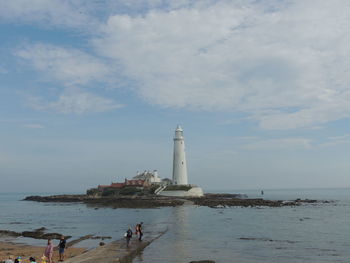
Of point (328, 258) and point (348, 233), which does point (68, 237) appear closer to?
point (328, 258)

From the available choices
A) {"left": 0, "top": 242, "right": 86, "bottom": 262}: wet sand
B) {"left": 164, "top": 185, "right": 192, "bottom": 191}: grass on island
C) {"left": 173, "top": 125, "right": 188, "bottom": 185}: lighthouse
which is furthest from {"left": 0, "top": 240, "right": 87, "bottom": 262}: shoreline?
{"left": 173, "top": 125, "right": 188, "bottom": 185}: lighthouse

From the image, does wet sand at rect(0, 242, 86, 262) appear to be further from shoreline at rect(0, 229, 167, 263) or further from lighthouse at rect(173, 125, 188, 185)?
lighthouse at rect(173, 125, 188, 185)

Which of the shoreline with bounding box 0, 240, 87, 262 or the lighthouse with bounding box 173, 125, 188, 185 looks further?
the lighthouse with bounding box 173, 125, 188, 185

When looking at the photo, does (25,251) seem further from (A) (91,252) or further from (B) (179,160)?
(B) (179,160)

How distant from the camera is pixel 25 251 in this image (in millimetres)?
22453

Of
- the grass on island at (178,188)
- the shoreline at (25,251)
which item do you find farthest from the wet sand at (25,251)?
the grass on island at (178,188)

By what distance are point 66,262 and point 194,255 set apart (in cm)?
707

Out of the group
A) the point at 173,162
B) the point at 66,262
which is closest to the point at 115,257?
the point at 66,262

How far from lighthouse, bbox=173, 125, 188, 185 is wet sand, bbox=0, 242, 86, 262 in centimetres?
5028

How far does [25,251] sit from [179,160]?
53.1 m

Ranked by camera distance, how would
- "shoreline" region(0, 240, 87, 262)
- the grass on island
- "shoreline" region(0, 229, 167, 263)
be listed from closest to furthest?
1. "shoreline" region(0, 229, 167, 263)
2. "shoreline" region(0, 240, 87, 262)
3. the grass on island

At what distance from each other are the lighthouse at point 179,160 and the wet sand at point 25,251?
50.3 m

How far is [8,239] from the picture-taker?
28.4 meters

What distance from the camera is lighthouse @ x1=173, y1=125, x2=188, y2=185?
244ft
